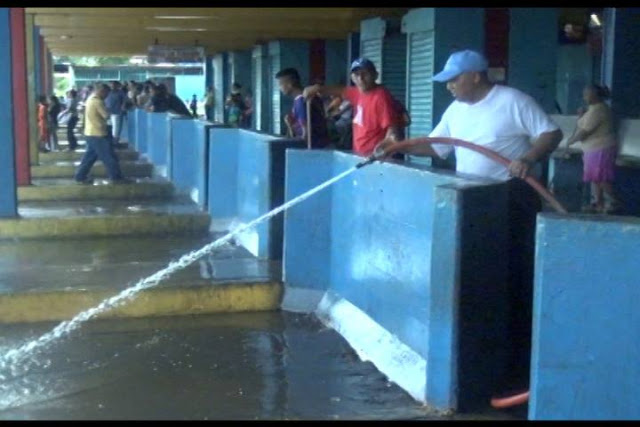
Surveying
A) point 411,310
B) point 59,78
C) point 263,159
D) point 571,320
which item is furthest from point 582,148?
point 59,78

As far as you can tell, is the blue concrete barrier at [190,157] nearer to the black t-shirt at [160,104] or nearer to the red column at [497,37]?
the red column at [497,37]

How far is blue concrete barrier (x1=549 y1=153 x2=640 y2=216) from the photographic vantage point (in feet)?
42.0

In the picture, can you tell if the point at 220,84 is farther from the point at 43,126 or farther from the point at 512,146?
the point at 512,146

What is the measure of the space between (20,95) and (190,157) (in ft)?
8.42

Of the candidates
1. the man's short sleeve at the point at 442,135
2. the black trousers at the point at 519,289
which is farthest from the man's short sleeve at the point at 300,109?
the black trousers at the point at 519,289

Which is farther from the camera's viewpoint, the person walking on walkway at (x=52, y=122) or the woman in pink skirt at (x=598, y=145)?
the person walking on walkway at (x=52, y=122)

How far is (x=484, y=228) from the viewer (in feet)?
17.6

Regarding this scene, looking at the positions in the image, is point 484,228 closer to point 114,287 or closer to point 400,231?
point 400,231

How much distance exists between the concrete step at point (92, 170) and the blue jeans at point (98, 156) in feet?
4.46

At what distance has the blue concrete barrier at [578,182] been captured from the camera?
12.8 m

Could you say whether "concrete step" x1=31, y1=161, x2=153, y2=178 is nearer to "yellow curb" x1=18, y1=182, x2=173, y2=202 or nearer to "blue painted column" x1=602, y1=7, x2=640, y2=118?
"yellow curb" x1=18, y1=182, x2=173, y2=202

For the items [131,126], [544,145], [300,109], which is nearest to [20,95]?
[300,109]

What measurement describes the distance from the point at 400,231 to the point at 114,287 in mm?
2879

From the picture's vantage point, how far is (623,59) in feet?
45.1
